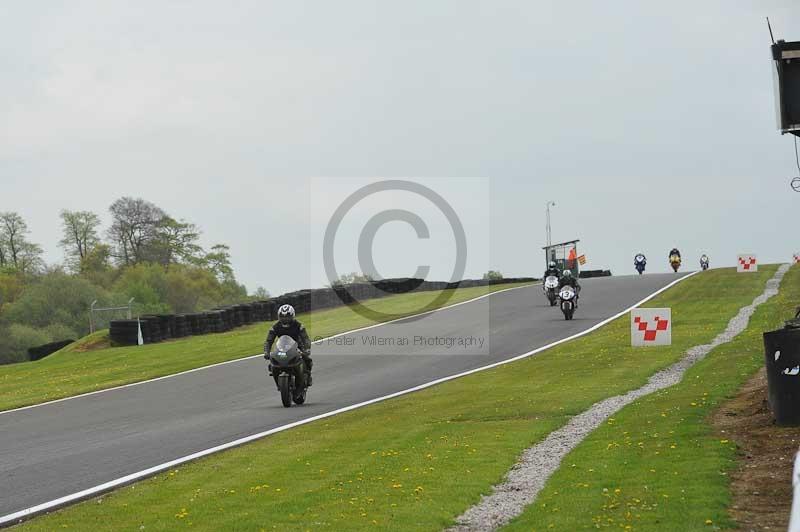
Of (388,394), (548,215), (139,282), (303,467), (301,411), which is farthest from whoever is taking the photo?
(139,282)

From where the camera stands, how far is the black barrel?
12.8 m

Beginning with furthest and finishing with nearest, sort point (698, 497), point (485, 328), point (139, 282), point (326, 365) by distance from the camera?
point (139, 282) → point (485, 328) → point (326, 365) → point (698, 497)

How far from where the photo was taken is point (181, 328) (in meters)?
39.2

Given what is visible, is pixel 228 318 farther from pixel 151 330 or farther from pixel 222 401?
pixel 222 401

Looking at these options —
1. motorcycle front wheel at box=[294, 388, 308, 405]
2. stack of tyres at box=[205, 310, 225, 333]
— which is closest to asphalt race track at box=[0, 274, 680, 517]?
motorcycle front wheel at box=[294, 388, 308, 405]

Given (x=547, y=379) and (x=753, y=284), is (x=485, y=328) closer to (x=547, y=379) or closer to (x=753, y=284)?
(x=547, y=379)

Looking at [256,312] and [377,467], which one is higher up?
[256,312]

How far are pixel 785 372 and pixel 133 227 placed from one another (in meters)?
99.8

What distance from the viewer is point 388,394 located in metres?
21.8

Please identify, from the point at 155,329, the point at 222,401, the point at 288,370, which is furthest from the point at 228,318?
the point at 288,370

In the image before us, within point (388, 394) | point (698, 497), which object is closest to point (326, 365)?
point (388, 394)

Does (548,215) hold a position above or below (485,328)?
above

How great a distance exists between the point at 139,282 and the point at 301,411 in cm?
7405

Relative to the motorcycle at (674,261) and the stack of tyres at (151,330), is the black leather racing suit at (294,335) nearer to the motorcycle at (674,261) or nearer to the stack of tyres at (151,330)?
the stack of tyres at (151,330)
